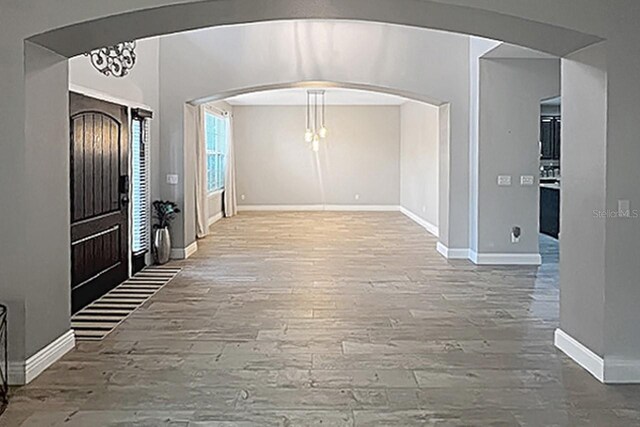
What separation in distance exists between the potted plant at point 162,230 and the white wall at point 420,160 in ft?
15.7

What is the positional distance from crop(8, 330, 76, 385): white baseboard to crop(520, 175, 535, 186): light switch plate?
618cm

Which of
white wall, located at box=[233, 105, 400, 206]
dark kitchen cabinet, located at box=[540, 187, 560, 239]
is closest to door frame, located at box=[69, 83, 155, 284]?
dark kitchen cabinet, located at box=[540, 187, 560, 239]

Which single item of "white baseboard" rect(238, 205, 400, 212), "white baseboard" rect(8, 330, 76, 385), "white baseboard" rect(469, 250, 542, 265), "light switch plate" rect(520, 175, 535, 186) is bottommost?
"white baseboard" rect(8, 330, 76, 385)

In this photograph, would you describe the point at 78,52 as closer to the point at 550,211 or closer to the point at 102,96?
the point at 102,96

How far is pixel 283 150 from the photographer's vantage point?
1805cm

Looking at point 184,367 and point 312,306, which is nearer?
point 184,367

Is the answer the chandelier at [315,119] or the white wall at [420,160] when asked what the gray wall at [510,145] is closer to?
the white wall at [420,160]

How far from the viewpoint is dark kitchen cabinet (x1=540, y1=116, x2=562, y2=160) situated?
48.6 ft

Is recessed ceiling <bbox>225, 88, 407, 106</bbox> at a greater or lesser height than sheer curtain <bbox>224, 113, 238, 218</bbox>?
greater

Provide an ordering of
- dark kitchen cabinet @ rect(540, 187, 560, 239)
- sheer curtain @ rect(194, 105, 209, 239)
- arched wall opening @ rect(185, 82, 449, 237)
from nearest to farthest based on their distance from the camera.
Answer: sheer curtain @ rect(194, 105, 209, 239) < dark kitchen cabinet @ rect(540, 187, 560, 239) < arched wall opening @ rect(185, 82, 449, 237)

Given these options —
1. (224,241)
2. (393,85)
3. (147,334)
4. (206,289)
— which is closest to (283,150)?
(224,241)

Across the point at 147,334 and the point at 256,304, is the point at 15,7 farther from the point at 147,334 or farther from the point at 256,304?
the point at 256,304

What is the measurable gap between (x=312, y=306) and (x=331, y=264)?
2646 millimetres

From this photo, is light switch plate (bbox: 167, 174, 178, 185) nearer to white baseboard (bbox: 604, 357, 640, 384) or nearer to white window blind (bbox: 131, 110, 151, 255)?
white window blind (bbox: 131, 110, 151, 255)
